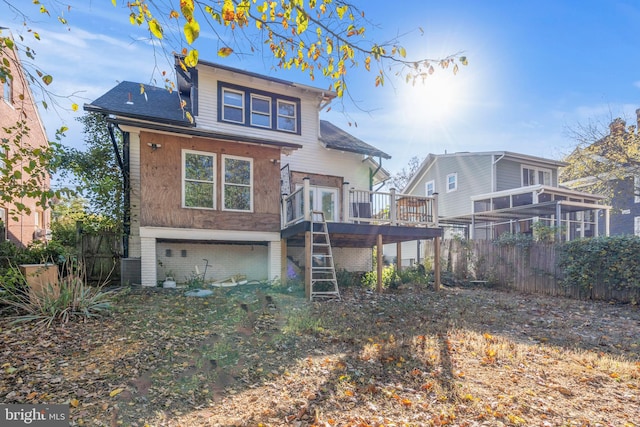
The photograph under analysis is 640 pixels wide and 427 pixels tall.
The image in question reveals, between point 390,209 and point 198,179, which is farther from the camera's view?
point 390,209

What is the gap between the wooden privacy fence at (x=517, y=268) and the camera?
10695 mm

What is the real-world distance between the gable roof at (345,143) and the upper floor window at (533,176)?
989cm

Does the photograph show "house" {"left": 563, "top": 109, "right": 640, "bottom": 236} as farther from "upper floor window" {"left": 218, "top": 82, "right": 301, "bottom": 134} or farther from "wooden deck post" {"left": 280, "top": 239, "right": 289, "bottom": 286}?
"wooden deck post" {"left": 280, "top": 239, "right": 289, "bottom": 286}

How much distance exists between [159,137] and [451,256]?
11290mm

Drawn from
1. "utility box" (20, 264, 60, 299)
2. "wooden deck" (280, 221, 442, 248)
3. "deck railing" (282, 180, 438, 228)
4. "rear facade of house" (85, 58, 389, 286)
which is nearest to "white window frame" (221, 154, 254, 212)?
"rear facade of house" (85, 58, 389, 286)

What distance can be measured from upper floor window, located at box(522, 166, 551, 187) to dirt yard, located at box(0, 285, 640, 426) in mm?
12715

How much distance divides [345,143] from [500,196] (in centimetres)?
825

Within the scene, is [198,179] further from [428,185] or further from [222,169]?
[428,185]

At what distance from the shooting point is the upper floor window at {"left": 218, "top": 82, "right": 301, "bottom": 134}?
11.4 metres

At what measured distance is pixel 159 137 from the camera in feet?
29.8

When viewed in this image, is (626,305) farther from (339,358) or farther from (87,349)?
(87,349)

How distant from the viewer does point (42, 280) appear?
6.23 metres

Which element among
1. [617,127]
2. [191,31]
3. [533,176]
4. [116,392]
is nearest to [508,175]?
[533,176]

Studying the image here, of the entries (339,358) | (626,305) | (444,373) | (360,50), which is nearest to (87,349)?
(339,358)
